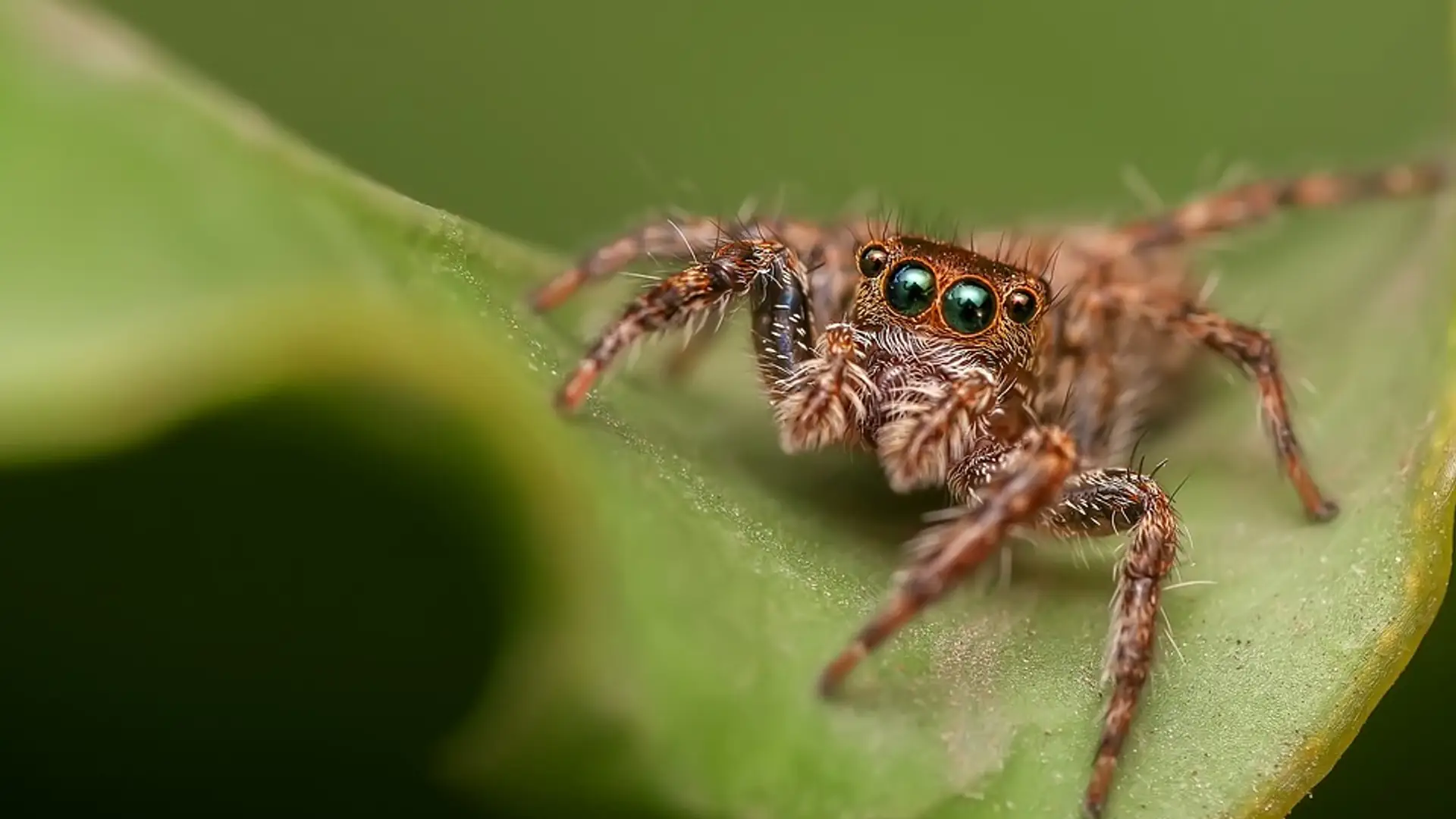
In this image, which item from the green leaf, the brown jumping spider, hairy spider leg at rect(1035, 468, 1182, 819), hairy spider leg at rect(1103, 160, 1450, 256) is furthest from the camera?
hairy spider leg at rect(1103, 160, 1450, 256)

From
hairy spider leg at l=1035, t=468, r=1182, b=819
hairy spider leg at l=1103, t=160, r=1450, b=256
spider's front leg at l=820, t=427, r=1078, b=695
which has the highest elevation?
hairy spider leg at l=1103, t=160, r=1450, b=256

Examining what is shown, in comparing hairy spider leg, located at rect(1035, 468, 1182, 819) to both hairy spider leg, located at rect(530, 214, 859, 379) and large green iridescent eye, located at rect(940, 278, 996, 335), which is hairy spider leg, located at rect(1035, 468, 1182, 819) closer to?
large green iridescent eye, located at rect(940, 278, 996, 335)

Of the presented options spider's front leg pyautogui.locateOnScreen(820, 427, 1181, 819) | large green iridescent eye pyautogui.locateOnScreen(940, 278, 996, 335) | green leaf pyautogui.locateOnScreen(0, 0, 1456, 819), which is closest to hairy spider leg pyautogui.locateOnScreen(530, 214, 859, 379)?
large green iridescent eye pyautogui.locateOnScreen(940, 278, 996, 335)

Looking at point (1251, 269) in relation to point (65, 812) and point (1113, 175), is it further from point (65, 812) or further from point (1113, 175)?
point (65, 812)

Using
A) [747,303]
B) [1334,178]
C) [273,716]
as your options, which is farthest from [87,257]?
[1334,178]

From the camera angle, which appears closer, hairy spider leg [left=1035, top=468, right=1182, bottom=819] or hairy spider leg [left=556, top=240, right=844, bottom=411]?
hairy spider leg [left=1035, top=468, right=1182, bottom=819]

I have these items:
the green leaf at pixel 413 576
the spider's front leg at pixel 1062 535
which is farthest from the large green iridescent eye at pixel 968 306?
the green leaf at pixel 413 576

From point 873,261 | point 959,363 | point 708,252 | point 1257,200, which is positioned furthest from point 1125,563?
point 1257,200

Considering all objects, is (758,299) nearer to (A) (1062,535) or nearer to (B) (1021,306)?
(B) (1021,306)

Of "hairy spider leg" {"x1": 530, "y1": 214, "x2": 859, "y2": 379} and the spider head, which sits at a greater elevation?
"hairy spider leg" {"x1": 530, "y1": 214, "x2": 859, "y2": 379}
